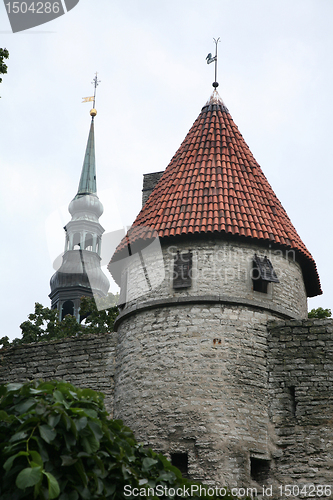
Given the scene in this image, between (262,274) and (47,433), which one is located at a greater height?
(262,274)

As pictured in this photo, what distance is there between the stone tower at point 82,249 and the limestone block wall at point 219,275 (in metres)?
22.4

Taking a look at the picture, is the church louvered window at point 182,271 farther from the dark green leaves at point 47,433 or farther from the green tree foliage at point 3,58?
the dark green leaves at point 47,433

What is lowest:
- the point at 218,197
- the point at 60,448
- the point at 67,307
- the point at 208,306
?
the point at 60,448

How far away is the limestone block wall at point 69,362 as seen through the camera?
43.0 ft

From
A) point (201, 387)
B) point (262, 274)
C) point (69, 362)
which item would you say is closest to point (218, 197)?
point (262, 274)

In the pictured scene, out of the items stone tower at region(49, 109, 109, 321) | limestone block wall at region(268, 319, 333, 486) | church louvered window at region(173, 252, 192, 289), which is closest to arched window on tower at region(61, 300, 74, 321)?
stone tower at region(49, 109, 109, 321)

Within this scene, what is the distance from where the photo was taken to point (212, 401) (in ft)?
37.8

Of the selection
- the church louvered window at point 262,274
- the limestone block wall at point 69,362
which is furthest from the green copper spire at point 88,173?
the church louvered window at point 262,274

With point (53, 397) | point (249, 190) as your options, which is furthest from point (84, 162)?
point (53, 397)

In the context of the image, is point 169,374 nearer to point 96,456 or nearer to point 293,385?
point 293,385

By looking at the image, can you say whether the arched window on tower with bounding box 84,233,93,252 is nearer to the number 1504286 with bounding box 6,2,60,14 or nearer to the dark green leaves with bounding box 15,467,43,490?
the number 1504286 with bounding box 6,2,60,14

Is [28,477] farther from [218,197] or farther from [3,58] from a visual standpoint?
[218,197]

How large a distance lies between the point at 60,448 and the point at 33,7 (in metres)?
6.74

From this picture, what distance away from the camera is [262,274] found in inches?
488
